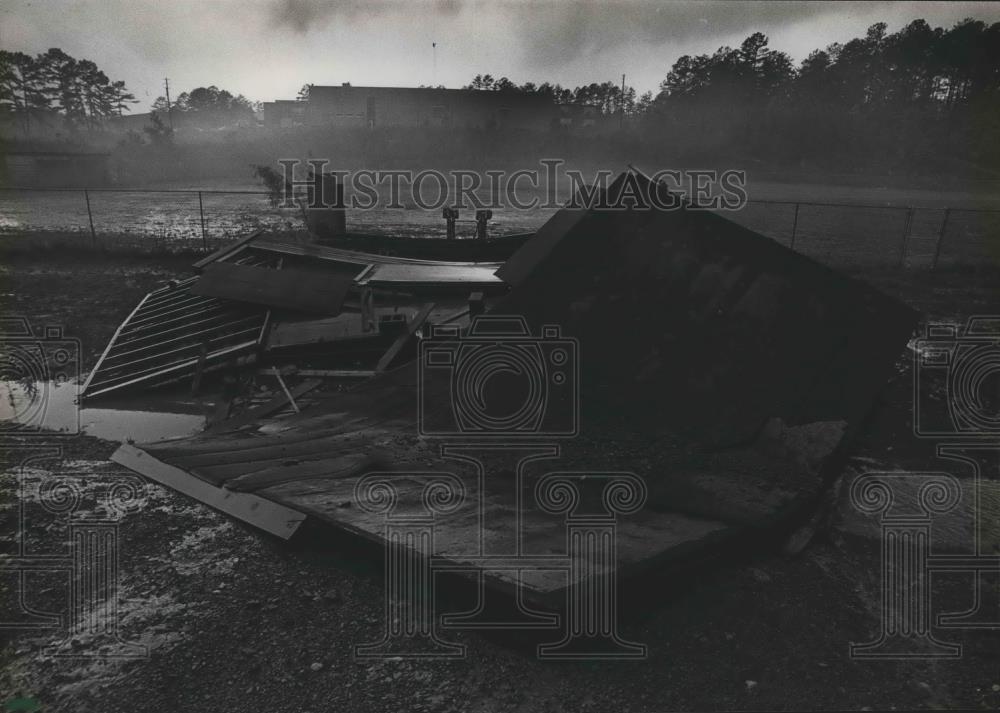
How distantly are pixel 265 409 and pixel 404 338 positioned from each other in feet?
6.34

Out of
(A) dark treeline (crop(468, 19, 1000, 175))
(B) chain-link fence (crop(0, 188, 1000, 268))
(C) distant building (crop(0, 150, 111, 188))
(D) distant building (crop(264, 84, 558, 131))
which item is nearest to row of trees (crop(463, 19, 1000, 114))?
(A) dark treeline (crop(468, 19, 1000, 175))

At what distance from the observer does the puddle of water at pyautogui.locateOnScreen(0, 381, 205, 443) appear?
6.95 metres

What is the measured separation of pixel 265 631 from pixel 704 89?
2620 inches

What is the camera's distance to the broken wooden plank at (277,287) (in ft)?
28.6

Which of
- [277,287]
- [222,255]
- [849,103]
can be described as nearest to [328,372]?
[277,287]

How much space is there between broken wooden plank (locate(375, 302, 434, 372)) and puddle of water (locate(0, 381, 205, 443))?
2192 millimetres

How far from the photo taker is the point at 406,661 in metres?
3.36

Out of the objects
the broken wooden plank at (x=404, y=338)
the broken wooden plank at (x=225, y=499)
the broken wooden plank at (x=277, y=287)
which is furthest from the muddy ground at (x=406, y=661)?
the broken wooden plank at (x=277, y=287)

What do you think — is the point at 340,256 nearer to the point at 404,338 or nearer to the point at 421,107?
the point at 404,338

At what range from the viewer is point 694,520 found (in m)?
3.75

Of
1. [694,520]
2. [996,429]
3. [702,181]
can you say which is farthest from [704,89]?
[694,520]

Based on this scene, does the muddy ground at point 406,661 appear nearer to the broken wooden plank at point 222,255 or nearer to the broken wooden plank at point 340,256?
the broken wooden plank at point 340,256

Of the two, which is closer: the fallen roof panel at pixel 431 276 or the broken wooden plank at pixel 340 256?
the fallen roof panel at pixel 431 276

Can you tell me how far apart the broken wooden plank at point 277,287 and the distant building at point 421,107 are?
6143 cm
